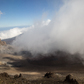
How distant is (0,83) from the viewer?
51.1 feet

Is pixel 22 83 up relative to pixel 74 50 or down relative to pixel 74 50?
down

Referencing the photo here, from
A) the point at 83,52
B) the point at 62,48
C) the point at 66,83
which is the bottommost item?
the point at 66,83

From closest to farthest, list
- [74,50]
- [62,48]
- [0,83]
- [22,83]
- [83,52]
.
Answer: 1. [0,83]
2. [22,83]
3. [83,52]
4. [74,50]
5. [62,48]

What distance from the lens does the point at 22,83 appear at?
56.3ft

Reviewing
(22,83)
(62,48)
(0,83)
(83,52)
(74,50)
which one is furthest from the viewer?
(62,48)

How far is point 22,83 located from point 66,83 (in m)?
9.52

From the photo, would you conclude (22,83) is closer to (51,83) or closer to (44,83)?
(44,83)

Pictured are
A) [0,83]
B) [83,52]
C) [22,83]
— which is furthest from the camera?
[83,52]

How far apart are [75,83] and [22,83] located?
10922 mm

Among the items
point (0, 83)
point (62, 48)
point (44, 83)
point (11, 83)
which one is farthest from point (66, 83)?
point (62, 48)

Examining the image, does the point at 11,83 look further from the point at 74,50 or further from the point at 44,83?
the point at 74,50

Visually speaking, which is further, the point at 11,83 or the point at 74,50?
the point at 74,50

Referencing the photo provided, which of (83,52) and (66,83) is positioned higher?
(83,52)

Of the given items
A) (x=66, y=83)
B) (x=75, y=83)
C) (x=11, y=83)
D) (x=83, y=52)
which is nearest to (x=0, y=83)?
(x=11, y=83)
